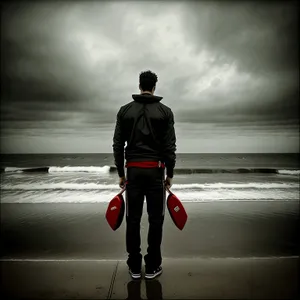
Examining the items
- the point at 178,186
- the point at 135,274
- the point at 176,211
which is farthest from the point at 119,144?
the point at 178,186

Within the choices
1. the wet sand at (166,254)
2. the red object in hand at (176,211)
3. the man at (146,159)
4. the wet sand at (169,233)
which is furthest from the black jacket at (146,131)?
the wet sand at (169,233)

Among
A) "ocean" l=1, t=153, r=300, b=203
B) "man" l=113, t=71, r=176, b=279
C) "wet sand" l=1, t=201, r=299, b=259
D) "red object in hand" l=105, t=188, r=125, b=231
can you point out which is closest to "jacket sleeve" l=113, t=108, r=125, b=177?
"man" l=113, t=71, r=176, b=279

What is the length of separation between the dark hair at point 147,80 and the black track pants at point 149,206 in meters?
0.84

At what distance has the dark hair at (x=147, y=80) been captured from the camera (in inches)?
99.0

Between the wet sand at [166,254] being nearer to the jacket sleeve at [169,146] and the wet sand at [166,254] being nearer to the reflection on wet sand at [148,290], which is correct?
the reflection on wet sand at [148,290]

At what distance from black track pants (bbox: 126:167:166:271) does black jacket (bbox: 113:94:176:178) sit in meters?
0.15

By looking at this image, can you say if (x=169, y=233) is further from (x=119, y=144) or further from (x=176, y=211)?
(x=119, y=144)

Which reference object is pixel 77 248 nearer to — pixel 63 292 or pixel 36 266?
pixel 36 266

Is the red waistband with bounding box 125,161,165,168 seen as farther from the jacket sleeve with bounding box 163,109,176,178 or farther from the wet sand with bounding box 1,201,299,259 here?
the wet sand with bounding box 1,201,299,259

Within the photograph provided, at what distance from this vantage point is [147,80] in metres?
2.51

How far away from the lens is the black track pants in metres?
2.41

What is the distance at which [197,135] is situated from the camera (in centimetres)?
6638

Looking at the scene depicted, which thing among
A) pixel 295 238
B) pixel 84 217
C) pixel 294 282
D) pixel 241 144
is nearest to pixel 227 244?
pixel 295 238

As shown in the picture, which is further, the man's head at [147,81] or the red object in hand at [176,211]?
the red object in hand at [176,211]
